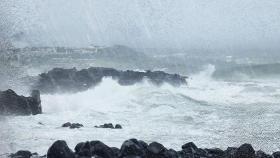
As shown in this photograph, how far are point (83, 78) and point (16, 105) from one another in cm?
1459

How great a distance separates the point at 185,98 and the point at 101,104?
6.93m

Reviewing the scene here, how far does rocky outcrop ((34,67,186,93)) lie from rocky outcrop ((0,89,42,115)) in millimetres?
9441

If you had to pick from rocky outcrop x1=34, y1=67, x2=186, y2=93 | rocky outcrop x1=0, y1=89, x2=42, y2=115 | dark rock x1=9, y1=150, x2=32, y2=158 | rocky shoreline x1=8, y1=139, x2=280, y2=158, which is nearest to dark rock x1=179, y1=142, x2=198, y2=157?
rocky shoreline x1=8, y1=139, x2=280, y2=158

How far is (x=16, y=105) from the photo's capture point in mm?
22656

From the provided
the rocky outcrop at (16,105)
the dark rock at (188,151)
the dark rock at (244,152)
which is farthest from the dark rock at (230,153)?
the rocky outcrop at (16,105)

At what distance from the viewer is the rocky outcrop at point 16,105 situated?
2236cm

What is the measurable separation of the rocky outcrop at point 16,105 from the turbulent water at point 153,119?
72 centimetres

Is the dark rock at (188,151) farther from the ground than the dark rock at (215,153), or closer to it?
farther from the ground

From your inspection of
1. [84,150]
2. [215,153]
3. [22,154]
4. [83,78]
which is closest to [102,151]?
[84,150]

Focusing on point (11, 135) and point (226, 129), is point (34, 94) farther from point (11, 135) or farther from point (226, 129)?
point (226, 129)

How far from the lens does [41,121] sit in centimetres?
2109

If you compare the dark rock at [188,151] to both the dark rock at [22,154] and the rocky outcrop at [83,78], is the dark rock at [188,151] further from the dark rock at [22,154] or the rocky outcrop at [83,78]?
the rocky outcrop at [83,78]

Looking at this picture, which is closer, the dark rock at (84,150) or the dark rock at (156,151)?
the dark rock at (84,150)

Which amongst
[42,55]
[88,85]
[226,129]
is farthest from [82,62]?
[226,129]
